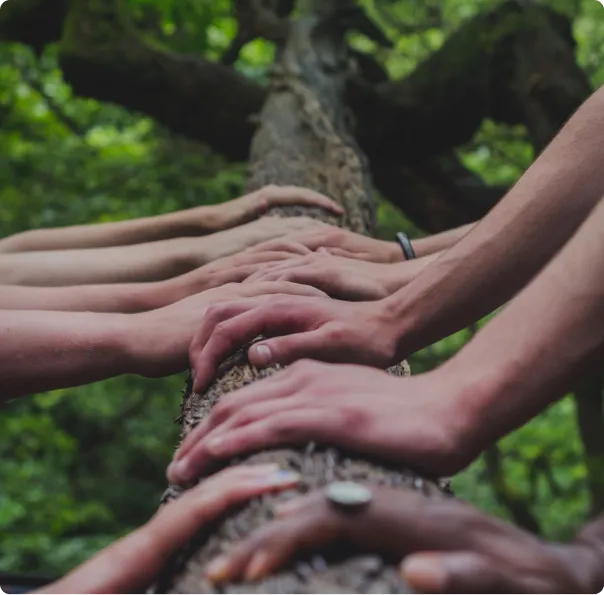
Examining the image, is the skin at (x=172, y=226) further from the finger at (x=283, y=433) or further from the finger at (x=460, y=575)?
the finger at (x=460, y=575)

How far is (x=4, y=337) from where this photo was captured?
5.19ft

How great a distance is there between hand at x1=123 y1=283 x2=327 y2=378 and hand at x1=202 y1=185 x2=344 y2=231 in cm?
99

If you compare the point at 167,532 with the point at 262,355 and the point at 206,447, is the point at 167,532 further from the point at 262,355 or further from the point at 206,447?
the point at 262,355

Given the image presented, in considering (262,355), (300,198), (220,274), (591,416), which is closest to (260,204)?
(300,198)

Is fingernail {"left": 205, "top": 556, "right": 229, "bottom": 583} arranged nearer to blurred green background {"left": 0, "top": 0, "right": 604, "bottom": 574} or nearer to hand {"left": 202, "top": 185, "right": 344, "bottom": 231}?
hand {"left": 202, "top": 185, "right": 344, "bottom": 231}

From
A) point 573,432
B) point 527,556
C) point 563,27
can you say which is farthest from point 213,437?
point 573,432

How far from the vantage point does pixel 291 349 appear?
1.37 metres

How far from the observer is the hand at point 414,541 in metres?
0.81

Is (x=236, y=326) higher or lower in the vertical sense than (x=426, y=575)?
lower

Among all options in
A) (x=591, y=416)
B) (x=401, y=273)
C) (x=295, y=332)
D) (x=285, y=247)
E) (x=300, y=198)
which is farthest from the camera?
(x=591, y=416)

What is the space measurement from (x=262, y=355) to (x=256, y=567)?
59 centimetres

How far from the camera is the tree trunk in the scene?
2.71ft

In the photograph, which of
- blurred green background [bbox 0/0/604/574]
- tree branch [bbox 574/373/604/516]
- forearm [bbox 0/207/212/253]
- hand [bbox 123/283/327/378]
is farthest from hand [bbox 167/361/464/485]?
tree branch [bbox 574/373/604/516]

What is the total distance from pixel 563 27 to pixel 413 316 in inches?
131
